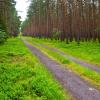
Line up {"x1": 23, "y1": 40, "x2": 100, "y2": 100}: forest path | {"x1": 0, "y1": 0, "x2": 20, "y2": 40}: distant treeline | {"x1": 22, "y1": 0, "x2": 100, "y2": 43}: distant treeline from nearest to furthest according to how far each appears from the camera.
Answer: {"x1": 23, "y1": 40, "x2": 100, "y2": 100}: forest path < {"x1": 0, "y1": 0, "x2": 20, "y2": 40}: distant treeline < {"x1": 22, "y1": 0, "x2": 100, "y2": 43}: distant treeline

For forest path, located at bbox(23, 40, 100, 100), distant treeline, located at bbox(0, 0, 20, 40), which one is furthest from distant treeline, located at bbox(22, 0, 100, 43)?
forest path, located at bbox(23, 40, 100, 100)

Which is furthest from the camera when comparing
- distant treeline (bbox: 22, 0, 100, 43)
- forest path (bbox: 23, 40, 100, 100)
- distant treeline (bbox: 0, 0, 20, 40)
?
distant treeline (bbox: 22, 0, 100, 43)

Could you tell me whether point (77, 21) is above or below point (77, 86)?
above

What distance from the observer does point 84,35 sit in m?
55.3

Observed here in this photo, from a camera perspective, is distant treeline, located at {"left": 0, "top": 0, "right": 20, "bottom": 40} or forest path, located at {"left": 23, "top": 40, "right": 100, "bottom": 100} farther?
distant treeline, located at {"left": 0, "top": 0, "right": 20, "bottom": 40}

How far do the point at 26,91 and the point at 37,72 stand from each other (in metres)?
3.94

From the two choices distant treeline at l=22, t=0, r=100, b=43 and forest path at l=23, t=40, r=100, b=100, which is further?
distant treeline at l=22, t=0, r=100, b=43

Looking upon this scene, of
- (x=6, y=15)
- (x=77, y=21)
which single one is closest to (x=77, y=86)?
(x=77, y=21)

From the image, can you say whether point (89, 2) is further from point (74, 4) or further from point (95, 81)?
point (95, 81)

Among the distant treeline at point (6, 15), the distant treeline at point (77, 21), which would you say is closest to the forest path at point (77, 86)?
the distant treeline at point (6, 15)

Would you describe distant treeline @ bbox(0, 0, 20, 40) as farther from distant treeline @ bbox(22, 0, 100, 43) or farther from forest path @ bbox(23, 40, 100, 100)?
forest path @ bbox(23, 40, 100, 100)

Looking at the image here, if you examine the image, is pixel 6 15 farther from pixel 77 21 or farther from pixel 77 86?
pixel 77 86

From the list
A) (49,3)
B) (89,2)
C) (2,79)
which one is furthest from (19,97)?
(49,3)

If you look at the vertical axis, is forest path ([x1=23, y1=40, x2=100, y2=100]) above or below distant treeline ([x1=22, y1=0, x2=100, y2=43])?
below
